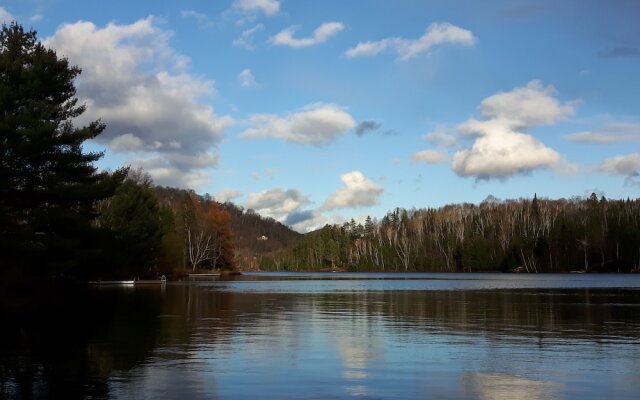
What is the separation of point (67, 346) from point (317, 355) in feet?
25.2

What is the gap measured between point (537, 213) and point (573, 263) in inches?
818

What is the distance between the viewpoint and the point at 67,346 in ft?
62.5

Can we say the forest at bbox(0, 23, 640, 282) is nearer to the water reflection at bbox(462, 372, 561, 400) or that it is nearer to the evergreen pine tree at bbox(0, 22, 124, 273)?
the evergreen pine tree at bbox(0, 22, 124, 273)

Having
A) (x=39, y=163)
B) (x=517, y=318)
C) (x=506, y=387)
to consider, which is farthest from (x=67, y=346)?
(x=517, y=318)

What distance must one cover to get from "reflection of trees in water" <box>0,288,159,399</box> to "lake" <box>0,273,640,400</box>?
0.13ft

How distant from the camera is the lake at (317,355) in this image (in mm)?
12828

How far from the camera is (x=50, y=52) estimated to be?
36.2 m

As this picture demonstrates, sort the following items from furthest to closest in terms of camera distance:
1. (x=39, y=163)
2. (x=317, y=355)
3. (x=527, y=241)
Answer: (x=527, y=241)
(x=39, y=163)
(x=317, y=355)

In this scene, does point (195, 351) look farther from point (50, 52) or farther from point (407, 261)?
point (407, 261)

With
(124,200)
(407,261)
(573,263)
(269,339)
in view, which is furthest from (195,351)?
(407,261)

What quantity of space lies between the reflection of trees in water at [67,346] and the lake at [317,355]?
1.6 inches

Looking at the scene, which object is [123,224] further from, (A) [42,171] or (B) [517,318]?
(B) [517,318]

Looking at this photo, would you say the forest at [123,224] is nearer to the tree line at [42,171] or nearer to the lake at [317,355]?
the tree line at [42,171]

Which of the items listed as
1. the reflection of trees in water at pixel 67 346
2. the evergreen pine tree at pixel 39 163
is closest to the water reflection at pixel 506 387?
the reflection of trees in water at pixel 67 346
